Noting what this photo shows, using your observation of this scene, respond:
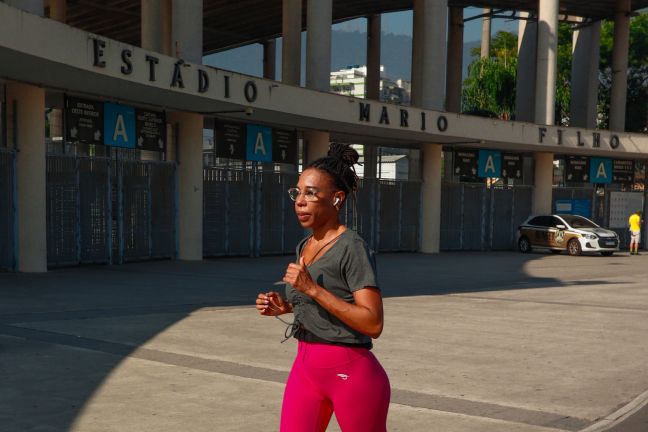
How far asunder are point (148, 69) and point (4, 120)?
3303 mm

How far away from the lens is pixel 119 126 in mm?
20766

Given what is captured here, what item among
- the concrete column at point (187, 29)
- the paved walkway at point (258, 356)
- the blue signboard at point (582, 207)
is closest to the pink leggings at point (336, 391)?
the paved walkway at point (258, 356)

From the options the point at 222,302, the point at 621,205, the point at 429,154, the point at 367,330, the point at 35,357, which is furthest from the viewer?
the point at 621,205

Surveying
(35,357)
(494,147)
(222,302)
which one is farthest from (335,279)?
(494,147)

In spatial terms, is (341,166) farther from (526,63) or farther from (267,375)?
(526,63)

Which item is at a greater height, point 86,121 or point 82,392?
point 86,121

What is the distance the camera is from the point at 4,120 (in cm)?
1820

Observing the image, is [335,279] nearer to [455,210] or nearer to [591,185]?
[455,210]

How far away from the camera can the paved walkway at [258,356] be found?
257 inches

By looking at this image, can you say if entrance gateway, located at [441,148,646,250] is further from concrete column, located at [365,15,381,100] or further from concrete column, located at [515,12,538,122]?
concrete column, located at [365,15,381,100]

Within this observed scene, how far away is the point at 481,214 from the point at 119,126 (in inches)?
687

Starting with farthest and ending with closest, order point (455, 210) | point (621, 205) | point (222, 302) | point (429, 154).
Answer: point (621, 205) < point (455, 210) < point (429, 154) < point (222, 302)

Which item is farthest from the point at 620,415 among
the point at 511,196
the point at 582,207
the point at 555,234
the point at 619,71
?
the point at 619,71

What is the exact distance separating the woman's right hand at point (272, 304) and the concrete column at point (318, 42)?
22909 mm
